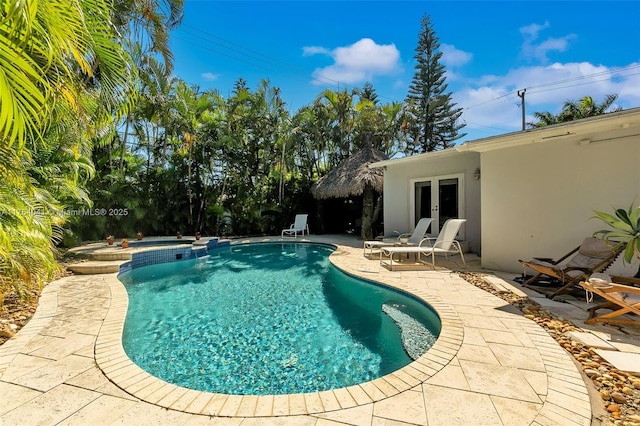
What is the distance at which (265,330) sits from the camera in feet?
14.1

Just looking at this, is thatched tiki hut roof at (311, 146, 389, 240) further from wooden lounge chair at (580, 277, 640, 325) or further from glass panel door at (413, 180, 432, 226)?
wooden lounge chair at (580, 277, 640, 325)

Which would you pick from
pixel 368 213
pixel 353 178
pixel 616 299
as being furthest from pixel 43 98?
pixel 368 213

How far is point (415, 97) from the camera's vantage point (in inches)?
1000

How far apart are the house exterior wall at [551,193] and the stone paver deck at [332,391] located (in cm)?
352

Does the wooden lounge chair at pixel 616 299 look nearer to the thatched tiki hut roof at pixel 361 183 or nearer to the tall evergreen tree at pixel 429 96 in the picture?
the thatched tiki hut roof at pixel 361 183

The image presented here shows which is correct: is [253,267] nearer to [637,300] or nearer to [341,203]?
[637,300]

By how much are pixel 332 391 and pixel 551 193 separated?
6301 millimetres

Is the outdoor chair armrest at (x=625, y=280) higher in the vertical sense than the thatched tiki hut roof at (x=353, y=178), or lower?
lower

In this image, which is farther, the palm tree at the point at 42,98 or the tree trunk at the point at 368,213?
the tree trunk at the point at 368,213

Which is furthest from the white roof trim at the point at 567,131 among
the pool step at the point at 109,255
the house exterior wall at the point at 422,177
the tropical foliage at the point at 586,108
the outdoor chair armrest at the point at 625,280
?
the tropical foliage at the point at 586,108

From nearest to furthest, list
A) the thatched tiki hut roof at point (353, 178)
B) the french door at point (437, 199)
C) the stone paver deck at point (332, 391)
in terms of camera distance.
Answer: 1. the stone paver deck at point (332, 391)
2. the french door at point (437, 199)
3. the thatched tiki hut roof at point (353, 178)

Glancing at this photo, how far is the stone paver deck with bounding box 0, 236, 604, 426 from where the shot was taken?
2.07 metres

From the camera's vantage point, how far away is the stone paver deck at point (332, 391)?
207 cm

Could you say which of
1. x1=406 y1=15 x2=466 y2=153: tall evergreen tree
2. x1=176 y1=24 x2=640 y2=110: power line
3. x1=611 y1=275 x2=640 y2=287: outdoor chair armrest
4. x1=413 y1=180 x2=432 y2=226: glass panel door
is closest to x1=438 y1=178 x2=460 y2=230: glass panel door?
x1=413 y1=180 x2=432 y2=226: glass panel door
